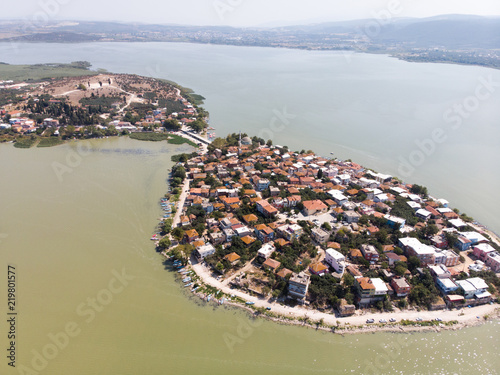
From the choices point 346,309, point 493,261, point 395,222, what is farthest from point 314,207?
point 493,261

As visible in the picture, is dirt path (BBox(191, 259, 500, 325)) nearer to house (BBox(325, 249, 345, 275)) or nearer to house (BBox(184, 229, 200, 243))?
house (BBox(325, 249, 345, 275))

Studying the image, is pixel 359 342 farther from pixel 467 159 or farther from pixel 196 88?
pixel 196 88

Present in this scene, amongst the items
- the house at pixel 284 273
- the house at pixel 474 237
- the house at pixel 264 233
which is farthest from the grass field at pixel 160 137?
the house at pixel 474 237

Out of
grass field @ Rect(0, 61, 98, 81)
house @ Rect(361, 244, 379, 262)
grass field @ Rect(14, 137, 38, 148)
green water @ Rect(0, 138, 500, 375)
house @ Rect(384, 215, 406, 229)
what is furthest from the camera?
grass field @ Rect(0, 61, 98, 81)

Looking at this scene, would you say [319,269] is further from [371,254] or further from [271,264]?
[371,254]

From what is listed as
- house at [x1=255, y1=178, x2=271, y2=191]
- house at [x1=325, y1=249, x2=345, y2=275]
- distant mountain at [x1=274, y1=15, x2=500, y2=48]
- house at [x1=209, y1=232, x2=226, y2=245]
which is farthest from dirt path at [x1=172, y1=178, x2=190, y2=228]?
distant mountain at [x1=274, y1=15, x2=500, y2=48]

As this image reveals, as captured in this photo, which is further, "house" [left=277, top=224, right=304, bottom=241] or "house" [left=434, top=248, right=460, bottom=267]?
"house" [left=277, top=224, right=304, bottom=241]

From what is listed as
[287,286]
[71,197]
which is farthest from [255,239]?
[71,197]

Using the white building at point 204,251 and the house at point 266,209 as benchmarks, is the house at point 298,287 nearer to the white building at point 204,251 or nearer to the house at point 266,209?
the white building at point 204,251
